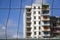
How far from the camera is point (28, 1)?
8.77ft

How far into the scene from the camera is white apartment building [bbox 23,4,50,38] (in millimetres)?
2600

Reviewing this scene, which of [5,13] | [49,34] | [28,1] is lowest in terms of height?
[49,34]

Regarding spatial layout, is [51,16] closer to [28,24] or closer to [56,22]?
[56,22]

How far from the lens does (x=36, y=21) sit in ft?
8.62

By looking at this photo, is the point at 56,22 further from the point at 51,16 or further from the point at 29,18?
the point at 29,18

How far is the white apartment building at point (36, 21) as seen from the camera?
2.60m

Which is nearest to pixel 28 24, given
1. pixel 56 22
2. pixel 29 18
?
pixel 29 18

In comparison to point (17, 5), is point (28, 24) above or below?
below

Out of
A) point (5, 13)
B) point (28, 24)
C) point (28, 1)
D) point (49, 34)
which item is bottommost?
point (49, 34)

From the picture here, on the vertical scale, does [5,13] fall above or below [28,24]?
above

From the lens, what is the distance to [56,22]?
8.62 feet

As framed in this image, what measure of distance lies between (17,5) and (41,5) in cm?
38

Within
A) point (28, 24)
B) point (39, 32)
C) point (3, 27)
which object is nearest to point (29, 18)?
point (28, 24)

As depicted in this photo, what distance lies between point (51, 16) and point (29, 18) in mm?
343
